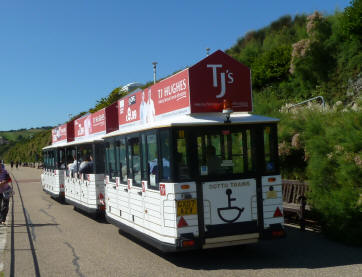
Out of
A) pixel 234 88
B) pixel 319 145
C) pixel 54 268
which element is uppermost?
pixel 234 88

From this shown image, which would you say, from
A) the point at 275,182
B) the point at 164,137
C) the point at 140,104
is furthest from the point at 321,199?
the point at 140,104

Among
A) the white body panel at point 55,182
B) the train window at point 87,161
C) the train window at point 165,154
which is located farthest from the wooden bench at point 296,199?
the white body panel at point 55,182

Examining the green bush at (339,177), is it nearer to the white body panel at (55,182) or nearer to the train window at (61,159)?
the train window at (61,159)

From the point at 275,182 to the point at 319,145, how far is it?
1.87 meters

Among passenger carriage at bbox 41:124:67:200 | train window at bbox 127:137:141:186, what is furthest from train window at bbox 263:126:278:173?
passenger carriage at bbox 41:124:67:200

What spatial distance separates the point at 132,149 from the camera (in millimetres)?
9055

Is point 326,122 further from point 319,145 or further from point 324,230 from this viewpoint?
point 324,230

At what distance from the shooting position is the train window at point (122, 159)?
966cm

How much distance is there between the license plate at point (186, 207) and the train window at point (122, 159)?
2.74 meters

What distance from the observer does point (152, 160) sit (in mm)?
8000

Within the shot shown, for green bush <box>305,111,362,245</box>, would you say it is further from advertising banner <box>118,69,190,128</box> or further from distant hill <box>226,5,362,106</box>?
distant hill <box>226,5,362,106</box>

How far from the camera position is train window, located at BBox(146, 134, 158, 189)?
7.83 metres

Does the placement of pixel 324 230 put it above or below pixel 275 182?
below

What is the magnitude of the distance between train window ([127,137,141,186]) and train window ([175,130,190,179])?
1436mm
